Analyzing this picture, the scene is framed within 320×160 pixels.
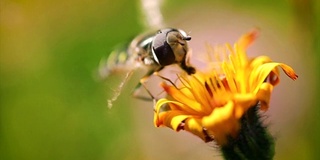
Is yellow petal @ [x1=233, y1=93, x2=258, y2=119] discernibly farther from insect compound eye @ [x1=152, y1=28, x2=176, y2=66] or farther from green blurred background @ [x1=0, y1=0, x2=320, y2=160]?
green blurred background @ [x1=0, y1=0, x2=320, y2=160]

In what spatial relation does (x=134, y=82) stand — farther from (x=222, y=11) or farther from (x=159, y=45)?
(x=159, y=45)

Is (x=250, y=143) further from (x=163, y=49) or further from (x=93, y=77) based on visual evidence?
(x=93, y=77)

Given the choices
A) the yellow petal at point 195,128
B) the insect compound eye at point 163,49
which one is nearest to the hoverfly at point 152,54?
the insect compound eye at point 163,49

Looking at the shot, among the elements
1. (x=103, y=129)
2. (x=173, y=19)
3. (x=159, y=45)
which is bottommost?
(x=103, y=129)

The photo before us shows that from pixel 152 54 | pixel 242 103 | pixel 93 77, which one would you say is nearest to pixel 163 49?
pixel 152 54

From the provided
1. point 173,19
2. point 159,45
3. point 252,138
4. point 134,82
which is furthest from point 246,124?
point 173,19

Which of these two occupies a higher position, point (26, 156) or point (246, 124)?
point (246, 124)

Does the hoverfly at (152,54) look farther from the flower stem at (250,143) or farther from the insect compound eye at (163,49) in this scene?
the flower stem at (250,143)
